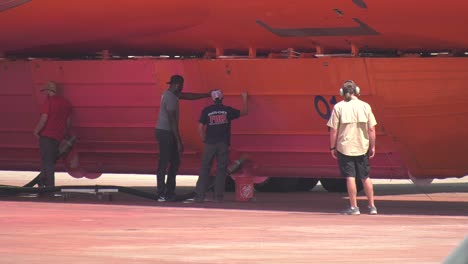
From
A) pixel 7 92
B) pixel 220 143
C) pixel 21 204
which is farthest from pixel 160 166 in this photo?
pixel 7 92

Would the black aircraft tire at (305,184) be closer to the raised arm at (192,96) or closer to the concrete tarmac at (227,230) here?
the concrete tarmac at (227,230)

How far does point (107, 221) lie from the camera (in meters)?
12.9

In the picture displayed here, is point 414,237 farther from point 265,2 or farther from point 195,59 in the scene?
point 195,59

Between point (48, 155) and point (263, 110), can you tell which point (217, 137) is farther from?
point (48, 155)

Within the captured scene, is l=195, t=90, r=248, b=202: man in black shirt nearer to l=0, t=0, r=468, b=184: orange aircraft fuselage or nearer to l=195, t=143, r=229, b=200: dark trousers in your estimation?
l=195, t=143, r=229, b=200: dark trousers

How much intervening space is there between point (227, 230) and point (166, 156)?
5228 millimetres

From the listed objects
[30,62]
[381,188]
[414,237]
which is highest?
[30,62]

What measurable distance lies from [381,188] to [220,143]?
7.07m

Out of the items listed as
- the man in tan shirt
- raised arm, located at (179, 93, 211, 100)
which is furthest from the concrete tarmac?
raised arm, located at (179, 93, 211, 100)

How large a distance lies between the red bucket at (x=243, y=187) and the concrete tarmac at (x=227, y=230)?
179mm

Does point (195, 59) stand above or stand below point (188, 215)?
above

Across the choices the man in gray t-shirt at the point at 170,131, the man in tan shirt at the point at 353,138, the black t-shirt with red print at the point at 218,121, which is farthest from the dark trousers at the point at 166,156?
the man in tan shirt at the point at 353,138

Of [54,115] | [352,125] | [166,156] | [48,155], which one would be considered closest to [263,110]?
[166,156]

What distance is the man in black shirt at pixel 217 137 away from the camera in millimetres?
16562
